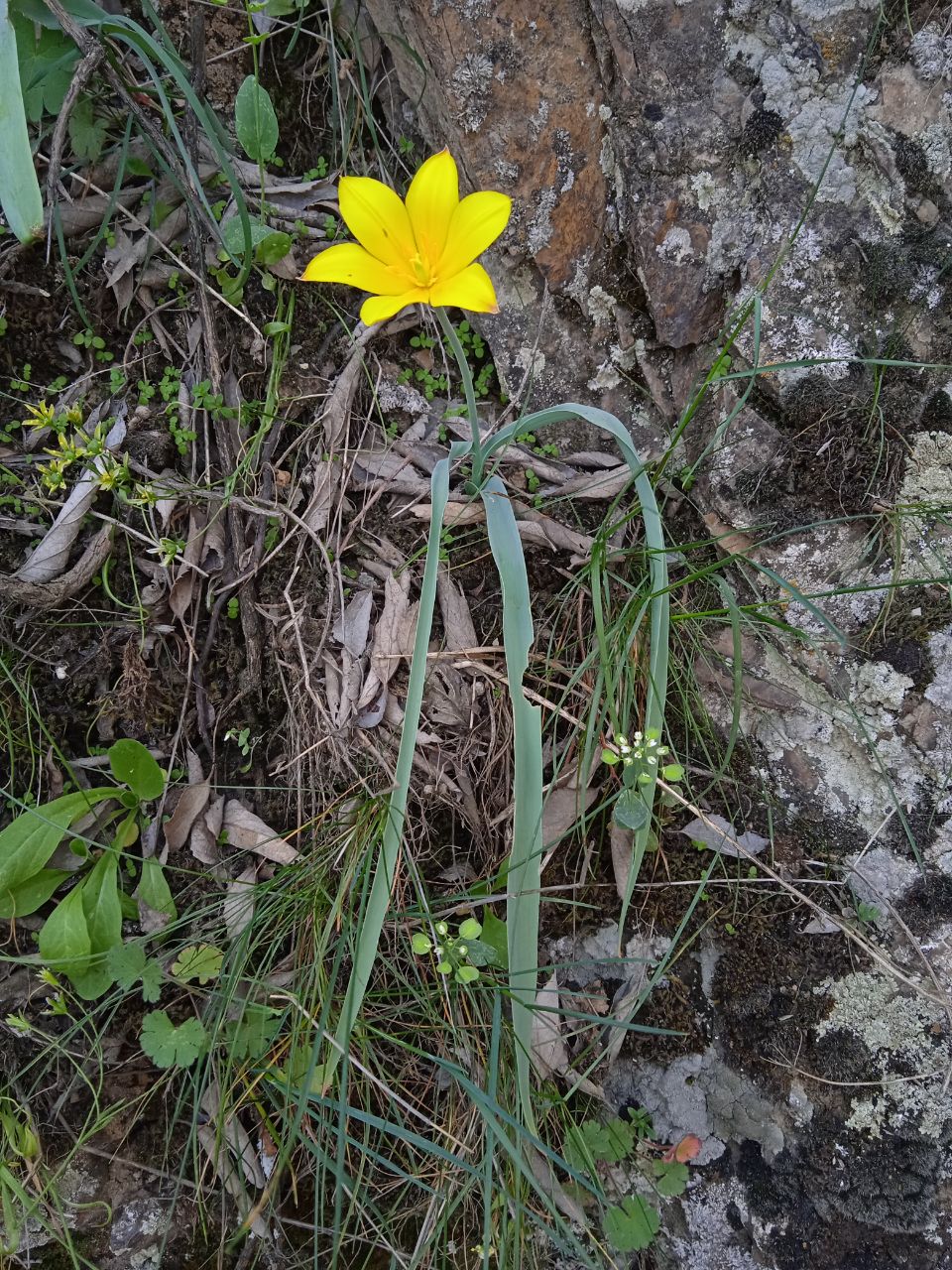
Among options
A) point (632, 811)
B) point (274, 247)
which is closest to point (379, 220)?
point (274, 247)

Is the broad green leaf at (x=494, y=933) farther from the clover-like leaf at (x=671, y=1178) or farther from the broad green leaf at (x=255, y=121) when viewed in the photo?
the broad green leaf at (x=255, y=121)

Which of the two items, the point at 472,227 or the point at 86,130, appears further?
the point at 86,130

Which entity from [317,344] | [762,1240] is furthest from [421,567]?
[762,1240]

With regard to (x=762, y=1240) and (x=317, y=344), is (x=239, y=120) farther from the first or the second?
(x=762, y=1240)

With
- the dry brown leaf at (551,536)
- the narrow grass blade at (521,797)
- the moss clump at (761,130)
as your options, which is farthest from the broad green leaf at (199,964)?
the moss clump at (761,130)

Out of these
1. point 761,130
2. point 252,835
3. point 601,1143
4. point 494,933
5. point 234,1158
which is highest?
point 761,130

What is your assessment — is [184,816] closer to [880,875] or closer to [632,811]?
[632,811]

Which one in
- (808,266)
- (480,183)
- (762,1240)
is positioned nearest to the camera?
(762,1240)
